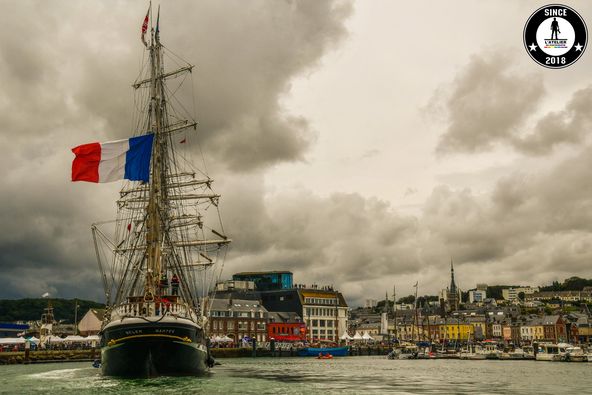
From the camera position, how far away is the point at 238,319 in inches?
6088

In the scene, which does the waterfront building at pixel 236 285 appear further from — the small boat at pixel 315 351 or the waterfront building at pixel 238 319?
the small boat at pixel 315 351

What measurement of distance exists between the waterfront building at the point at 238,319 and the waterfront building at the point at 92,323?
86.0 ft

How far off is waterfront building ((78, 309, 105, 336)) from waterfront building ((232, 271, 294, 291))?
5000cm

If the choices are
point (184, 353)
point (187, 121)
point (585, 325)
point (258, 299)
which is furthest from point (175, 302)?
point (585, 325)

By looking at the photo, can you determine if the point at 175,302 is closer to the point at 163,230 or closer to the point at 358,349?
the point at 163,230

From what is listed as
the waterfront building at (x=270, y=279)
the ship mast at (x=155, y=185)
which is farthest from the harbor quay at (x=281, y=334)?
the ship mast at (x=155, y=185)

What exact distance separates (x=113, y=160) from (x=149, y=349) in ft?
48.0

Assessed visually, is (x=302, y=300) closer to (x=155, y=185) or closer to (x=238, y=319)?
(x=238, y=319)

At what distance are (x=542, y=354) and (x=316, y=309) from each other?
7205cm

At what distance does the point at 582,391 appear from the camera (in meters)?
47.5

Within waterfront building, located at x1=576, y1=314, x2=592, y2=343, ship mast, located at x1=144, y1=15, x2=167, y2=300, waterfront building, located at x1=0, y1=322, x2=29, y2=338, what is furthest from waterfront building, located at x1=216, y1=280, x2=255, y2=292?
ship mast, located at x1=144, y1=15, x2=167, y2=300

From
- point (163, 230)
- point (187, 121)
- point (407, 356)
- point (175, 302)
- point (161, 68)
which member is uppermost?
point (161, 68)

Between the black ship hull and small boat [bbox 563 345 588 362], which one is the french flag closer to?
the black ship hull

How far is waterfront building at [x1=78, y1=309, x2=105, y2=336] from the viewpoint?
15121 cm
